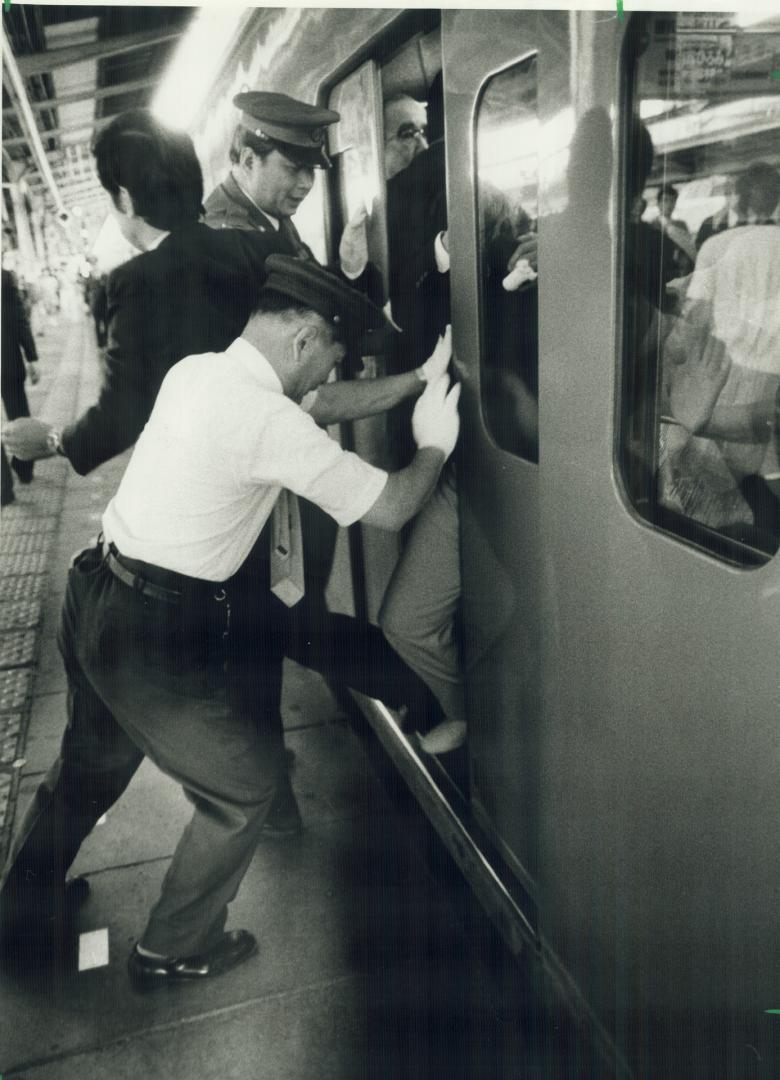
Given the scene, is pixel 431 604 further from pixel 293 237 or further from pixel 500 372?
pixel 293 237

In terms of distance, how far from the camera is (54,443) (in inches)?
76.8

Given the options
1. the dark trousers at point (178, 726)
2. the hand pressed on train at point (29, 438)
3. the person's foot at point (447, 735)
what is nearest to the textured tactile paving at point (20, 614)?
the dark trousers at point (178, 726)

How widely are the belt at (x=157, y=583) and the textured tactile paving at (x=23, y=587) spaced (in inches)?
9.4

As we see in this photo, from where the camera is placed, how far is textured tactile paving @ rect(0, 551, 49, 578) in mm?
2144

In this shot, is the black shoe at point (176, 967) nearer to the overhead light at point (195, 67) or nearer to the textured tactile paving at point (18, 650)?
the textured tactile paving at point (18, 650)

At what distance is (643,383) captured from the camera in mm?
1412

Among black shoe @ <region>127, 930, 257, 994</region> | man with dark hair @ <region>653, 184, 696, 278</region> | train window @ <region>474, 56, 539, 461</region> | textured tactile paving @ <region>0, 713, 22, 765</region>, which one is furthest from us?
textured tactile paving @ <region>0, 713, 22, 765</region>

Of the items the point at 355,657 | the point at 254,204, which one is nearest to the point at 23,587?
the point at 355,657

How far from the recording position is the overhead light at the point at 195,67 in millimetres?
1834

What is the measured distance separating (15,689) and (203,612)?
4.20ft

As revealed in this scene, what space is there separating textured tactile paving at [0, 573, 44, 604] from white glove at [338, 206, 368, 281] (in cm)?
100

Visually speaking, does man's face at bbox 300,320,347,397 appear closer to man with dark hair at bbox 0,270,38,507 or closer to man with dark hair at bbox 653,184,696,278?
man with dark hair at bbox 0,270,38,507

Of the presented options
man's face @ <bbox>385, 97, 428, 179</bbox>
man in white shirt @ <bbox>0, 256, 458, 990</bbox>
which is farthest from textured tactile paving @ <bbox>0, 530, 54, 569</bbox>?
man's face @ <bbox>385, 97, 428, 179</bbox>

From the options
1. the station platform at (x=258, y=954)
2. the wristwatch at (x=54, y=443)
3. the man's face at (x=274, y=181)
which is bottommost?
the station platform at (x=258, y=954)
